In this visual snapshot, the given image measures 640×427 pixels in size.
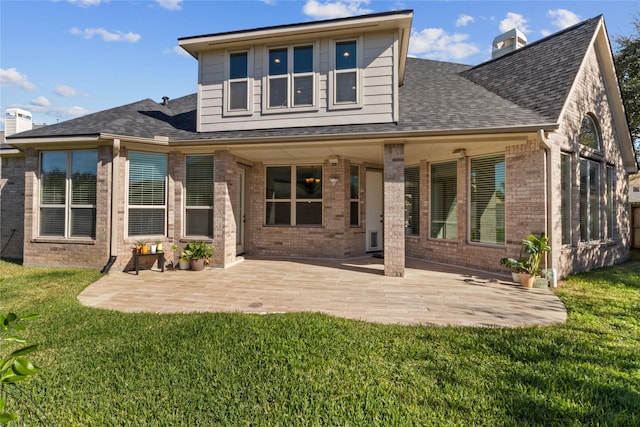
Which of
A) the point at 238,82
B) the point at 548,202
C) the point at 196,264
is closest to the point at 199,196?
the point at 196,264

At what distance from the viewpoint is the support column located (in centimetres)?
662

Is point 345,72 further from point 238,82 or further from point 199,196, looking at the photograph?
point 199,196

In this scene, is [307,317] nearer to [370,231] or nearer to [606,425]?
[606,425]

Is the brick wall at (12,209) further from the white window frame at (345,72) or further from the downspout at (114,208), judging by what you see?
the white window frame at (345,72)

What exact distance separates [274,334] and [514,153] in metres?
6.64

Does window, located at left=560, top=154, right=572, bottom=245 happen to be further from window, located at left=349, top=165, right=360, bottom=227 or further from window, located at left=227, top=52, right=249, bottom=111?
window, located at left=227, top=52, right=249, bottom=111

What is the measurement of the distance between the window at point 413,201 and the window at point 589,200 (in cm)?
404

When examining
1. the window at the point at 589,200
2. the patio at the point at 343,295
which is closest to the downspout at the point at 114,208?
the patio at the point at 343,295

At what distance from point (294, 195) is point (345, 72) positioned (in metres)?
3.83

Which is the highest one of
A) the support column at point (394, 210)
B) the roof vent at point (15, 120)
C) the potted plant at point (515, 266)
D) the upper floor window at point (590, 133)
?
the roof vent at point (15, 120)

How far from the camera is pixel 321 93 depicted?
7.29m

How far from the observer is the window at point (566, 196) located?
7039 millimetres

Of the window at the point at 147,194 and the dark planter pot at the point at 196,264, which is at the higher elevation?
the window at the point at 147,194

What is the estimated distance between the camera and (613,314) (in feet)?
15.0
